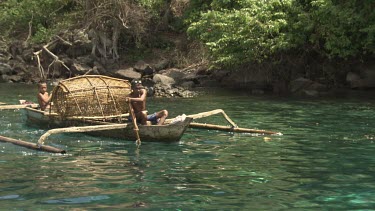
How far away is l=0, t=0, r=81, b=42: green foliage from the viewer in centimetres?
3856

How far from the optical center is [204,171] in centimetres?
922

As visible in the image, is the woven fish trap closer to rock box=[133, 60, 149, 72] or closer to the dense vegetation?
the dense vegetation

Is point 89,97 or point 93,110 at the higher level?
point 89,97

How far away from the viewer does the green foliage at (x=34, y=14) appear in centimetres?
3856

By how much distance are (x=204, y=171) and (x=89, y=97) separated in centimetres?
592

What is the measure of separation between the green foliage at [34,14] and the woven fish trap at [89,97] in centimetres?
2452

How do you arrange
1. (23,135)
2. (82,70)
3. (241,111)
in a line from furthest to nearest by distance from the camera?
(82,70) < (241,111) < (23,135)

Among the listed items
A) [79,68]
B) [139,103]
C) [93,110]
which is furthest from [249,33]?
[139,103]

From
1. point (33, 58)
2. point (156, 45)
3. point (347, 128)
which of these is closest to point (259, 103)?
point (347, 128)

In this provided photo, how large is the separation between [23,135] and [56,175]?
530cm

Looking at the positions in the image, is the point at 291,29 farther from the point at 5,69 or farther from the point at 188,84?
the point at 5,69

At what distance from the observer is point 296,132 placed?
545 inches

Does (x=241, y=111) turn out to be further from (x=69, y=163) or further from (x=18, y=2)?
(x=18, y=2)

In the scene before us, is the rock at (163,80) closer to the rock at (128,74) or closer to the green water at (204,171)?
the rock at (128,74)
